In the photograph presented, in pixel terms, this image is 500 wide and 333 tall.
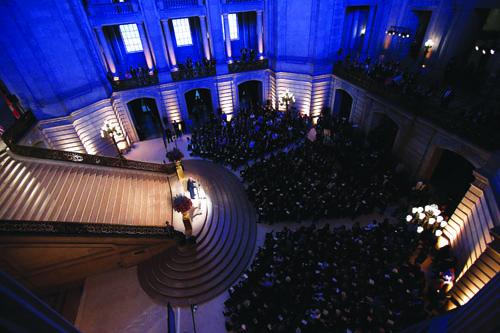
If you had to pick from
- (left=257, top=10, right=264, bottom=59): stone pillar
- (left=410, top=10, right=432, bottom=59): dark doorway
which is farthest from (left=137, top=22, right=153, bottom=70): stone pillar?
(left=410, top=10, right=432, bottom=59): dark doorway

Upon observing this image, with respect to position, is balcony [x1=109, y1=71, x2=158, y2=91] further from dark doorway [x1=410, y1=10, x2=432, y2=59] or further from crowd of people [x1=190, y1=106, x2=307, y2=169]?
dark doorway [x1=410, y1=10, x2=432, y2=59]

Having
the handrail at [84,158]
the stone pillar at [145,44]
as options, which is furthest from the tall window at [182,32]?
the handrail at [84,158]

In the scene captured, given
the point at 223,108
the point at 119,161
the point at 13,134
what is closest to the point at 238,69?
the point at 223,108

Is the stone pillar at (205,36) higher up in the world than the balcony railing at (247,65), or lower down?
higher up

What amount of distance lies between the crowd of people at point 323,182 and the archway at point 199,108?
8.70 m

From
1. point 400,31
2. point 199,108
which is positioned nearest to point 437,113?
point 400,31

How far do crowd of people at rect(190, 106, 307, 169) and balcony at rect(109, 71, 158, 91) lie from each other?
4.66m

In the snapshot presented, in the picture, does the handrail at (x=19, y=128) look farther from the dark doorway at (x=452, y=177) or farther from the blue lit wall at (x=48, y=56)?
the dark doorway at (x=452, y=177)

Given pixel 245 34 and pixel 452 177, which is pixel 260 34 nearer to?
pixel 245 34

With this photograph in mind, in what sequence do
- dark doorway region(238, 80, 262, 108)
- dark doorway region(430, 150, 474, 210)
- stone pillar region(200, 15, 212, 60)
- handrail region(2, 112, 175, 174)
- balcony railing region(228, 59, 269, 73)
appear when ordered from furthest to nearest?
dark doorway region(238, 80, 262, 108), balcony railing region(228, 59, 269, 73), stone pillar region(200, 15, 212, 60), dark doorway region(430, 150, 474, 210), handrail region(2, 112, 175, 174)

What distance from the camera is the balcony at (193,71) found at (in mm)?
18141

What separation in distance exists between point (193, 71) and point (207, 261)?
44.4 feet

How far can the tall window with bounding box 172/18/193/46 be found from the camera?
1900cm

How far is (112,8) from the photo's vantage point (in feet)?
51.2
